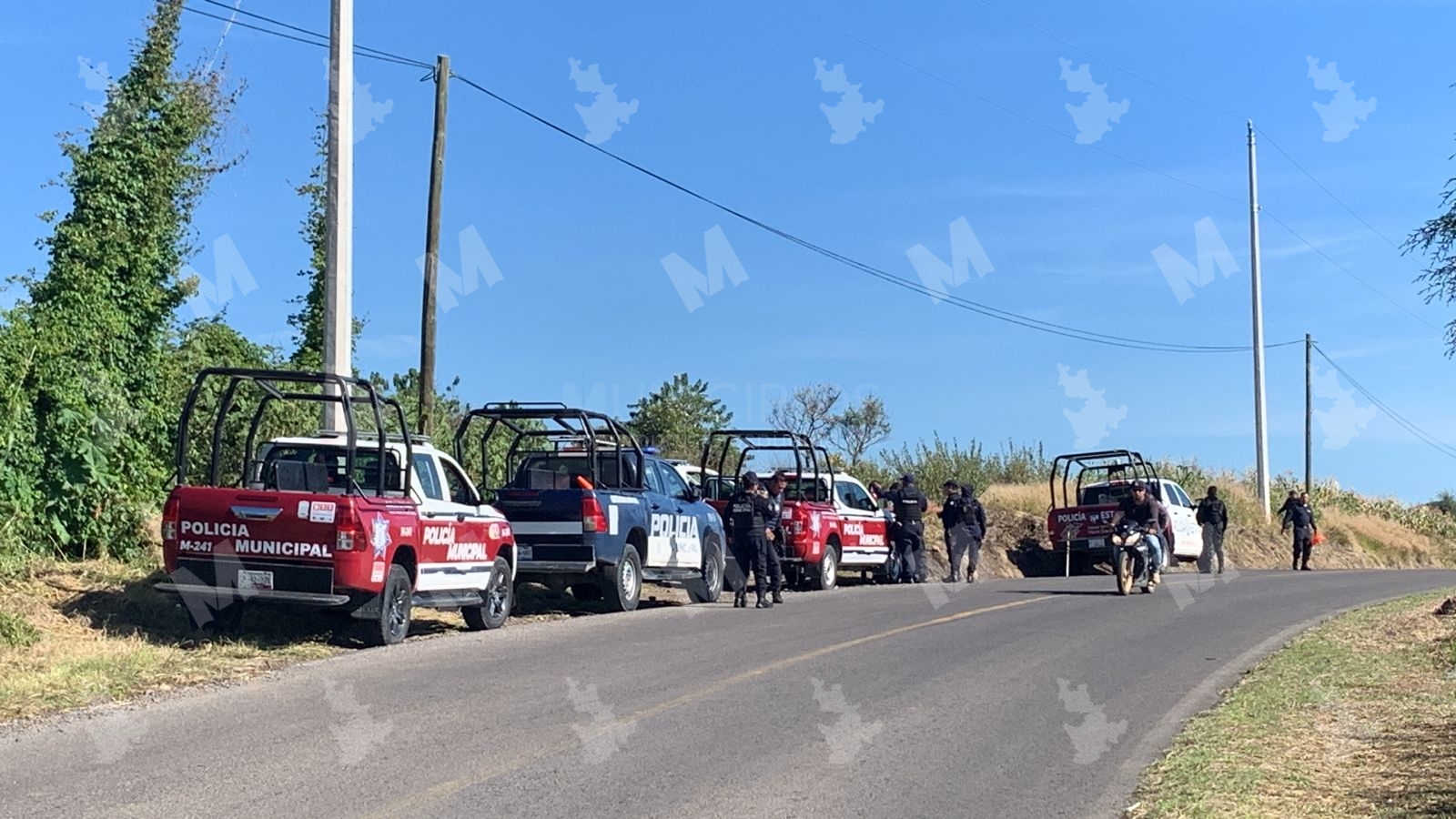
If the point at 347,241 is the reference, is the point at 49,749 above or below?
below

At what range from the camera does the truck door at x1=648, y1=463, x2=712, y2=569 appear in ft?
65.5

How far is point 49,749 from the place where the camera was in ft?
29.0

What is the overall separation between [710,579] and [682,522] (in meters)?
1.19

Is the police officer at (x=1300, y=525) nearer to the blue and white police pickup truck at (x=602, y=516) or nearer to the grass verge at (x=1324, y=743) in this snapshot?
the blue and white police pickup truck at (x=602, y=516)

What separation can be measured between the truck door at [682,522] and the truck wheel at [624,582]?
1.03 m

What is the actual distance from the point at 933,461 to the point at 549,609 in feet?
85.8

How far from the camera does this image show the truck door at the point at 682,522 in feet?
65.5

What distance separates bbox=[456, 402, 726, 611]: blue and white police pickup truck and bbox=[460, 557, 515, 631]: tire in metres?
0.71

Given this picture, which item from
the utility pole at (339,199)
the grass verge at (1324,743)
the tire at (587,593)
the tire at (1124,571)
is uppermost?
the utility pole at (339,199)

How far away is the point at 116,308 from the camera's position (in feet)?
65.9

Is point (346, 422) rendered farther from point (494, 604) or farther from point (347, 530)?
point (494, 604)

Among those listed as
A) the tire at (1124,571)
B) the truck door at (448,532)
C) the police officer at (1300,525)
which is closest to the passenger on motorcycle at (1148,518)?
the tire at (1124,571)

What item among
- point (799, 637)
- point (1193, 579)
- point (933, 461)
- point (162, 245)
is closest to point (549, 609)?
point (799, 637)

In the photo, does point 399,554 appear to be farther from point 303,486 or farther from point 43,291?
point 43,291
